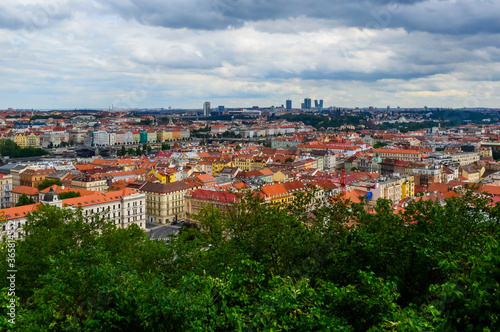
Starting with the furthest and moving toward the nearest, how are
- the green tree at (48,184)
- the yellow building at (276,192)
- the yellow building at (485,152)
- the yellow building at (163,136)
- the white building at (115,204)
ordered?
the yellow building at (163,136)
the yellow building at (485,152)
the green tree at (48,184)
the yellow building at (276,192)
the white building at (115,204)

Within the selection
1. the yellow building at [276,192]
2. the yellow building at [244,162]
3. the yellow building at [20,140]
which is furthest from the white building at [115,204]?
the yellow building at [20,140]

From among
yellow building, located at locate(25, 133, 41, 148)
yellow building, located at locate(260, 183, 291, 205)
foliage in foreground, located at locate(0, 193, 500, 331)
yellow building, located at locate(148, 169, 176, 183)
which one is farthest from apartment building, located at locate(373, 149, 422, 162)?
yellow building, located at locate(25, 133, 41, 148)

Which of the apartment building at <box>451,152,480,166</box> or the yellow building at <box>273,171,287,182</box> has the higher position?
the apartment building at <box>451,152,480,166</box>

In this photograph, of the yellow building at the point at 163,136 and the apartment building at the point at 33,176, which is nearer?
the apartment building at the point at 33,176

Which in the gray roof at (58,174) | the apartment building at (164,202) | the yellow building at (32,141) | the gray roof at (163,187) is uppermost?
the yellow building at (32,141)

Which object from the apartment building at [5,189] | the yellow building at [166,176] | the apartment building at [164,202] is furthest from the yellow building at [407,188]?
the apartment building at [5,189]

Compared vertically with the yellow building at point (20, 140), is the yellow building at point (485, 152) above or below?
below

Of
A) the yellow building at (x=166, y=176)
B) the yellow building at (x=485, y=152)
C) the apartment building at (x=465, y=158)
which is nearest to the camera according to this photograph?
the yellow building at (x=166, y=176)

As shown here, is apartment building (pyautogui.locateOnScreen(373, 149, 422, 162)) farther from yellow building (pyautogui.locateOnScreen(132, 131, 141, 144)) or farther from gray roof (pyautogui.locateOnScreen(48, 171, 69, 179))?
yellow building (pyautogui.locateOnScreen(132, 131, 141, 144))

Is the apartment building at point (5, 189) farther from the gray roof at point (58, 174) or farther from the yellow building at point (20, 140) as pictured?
the yellow building at point (20, 140)

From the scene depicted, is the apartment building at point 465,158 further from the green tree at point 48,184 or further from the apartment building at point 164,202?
the green tree at point 48,184
